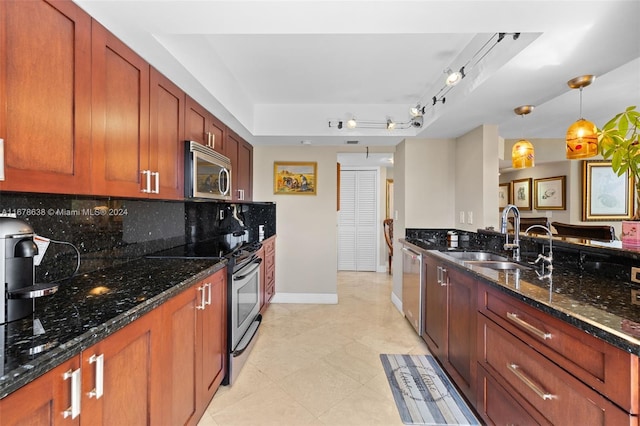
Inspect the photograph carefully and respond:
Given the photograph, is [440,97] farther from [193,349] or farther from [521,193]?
[521,193]

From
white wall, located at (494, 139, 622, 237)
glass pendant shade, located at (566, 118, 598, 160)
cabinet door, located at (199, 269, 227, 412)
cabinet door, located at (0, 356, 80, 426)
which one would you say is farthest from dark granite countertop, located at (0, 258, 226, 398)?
white wall, located at (494, 139, 622, 237)

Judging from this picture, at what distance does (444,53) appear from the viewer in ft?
7.14

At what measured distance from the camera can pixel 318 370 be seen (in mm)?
2217

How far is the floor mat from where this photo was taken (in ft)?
5.67

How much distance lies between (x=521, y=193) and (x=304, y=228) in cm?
415

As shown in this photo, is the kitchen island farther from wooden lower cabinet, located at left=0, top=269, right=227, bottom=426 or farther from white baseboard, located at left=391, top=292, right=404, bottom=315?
wooden lower cabinet, located at left=0, top=269, right=227, bottom=426

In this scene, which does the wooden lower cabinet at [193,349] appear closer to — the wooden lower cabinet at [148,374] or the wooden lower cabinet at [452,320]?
the wooden lower cabinet at [148,374]

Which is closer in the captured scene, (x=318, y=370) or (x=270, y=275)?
(x=318, y=370)

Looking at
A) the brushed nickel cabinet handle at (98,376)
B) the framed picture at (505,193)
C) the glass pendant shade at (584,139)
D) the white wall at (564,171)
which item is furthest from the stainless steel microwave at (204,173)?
the framed picture at (505,193)

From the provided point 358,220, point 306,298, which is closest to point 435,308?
point 306,298

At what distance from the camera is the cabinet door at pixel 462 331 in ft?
5.61

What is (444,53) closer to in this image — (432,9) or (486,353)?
(432,9)

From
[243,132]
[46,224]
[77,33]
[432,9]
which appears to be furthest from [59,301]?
[243,132]

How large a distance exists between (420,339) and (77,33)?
3.19m
